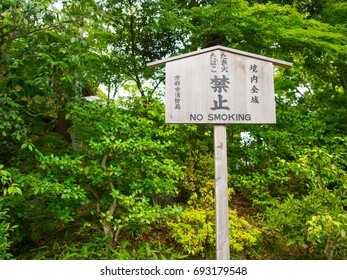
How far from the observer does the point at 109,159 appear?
5.44 metres

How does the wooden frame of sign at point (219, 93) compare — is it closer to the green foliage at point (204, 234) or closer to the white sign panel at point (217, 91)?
the white sign panel at point (217, 91)

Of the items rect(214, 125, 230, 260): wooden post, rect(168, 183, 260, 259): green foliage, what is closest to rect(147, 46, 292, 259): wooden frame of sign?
rect(214, 125, 230, 260): wooden post

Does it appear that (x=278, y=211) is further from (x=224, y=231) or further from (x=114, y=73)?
(x=114, y=73)

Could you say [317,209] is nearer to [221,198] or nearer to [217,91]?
[221,198]

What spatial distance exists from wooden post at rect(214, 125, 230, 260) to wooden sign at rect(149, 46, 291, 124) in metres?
0.25

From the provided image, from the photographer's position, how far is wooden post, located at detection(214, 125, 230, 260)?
4.00 m

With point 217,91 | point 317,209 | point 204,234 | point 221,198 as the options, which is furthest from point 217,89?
point 204,234

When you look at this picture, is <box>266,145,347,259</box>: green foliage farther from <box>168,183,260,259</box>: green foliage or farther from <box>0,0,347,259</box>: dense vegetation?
<box>168,183,260,259</box>: green foliage

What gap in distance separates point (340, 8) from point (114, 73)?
5.68 meters

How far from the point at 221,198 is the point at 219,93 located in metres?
1.32

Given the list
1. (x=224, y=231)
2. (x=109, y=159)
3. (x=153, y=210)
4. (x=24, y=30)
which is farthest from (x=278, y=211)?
(x=24, y=30)

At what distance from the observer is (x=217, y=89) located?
13.8ft

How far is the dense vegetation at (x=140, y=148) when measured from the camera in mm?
4715

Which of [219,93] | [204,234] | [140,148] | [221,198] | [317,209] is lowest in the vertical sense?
[204,234]
